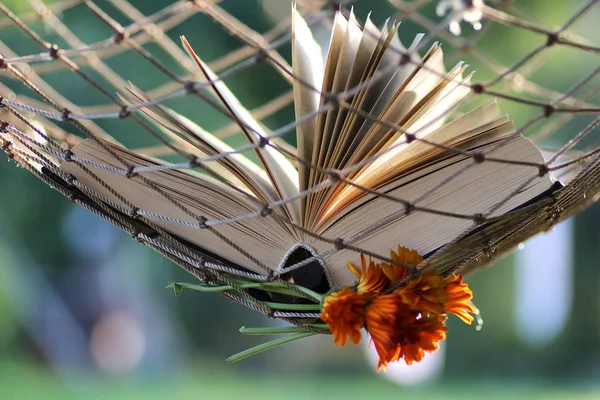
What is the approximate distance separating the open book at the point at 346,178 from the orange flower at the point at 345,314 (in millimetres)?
28

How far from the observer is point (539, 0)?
279cm

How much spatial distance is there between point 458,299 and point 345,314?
8cm

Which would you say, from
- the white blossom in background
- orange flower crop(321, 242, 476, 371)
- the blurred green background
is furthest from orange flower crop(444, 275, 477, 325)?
the blurred green background

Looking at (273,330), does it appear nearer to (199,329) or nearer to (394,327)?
(394,327)

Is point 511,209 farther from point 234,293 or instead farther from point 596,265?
point 596,265

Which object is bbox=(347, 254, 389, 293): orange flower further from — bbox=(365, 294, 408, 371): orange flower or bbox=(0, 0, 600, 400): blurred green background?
bbox=(0, 0, 600, 400): blurred green background

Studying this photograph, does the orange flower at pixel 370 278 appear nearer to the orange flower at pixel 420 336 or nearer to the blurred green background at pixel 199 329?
the orange flower at pixel 420 336

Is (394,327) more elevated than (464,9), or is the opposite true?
(464,9)

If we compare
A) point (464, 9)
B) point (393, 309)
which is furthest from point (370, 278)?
point (464, 9)

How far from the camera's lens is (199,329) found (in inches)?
130

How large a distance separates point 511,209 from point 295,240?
0.41ft

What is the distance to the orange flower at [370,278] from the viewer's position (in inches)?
16.7

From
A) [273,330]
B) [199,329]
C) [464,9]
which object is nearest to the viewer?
[464,9]

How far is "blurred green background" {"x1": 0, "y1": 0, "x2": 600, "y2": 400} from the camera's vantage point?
324 cm
